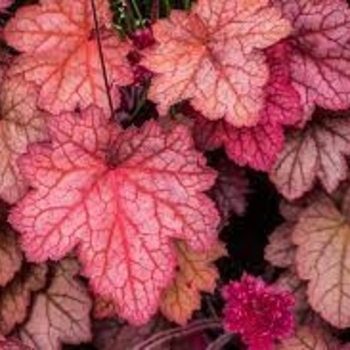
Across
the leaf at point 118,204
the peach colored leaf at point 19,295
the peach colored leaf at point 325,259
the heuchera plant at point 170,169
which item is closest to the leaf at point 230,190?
the heuchera plant at point 170,169

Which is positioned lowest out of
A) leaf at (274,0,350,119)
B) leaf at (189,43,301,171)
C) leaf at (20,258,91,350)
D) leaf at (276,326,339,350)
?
leaf at (276,326,339,350)

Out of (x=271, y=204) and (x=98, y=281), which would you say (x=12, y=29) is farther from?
(x=271, y=204)

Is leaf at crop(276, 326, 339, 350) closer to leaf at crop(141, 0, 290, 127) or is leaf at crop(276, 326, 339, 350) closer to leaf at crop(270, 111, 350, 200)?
leaf at crop(270, 111, 350, 200)

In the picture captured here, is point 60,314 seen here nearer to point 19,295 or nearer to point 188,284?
point 19,295

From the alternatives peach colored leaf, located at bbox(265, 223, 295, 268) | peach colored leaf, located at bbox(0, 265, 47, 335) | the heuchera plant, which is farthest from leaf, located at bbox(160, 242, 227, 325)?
peach colored leaf, located at bbox(0, 265, 47, 335)

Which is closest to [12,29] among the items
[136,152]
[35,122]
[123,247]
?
[35,122]

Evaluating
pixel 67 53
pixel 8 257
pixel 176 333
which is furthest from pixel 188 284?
pixel 67 53

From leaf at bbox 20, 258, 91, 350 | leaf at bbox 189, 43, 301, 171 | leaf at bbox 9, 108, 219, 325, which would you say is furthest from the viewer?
leaf at bbox 20, 258, 91, 350
